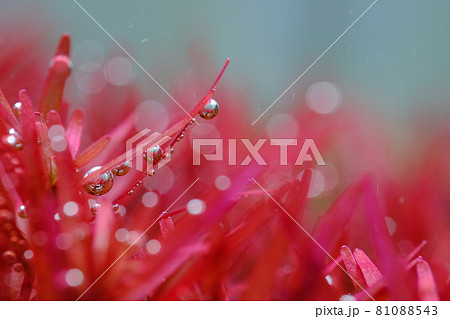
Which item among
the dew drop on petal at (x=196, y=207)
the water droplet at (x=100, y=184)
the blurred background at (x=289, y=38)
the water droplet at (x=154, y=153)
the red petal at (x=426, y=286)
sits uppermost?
the blurred background at (x=289, y=38)

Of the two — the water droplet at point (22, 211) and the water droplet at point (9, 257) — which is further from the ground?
the water droplet at point (22, 211)

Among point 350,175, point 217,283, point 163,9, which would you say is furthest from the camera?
point 163,9

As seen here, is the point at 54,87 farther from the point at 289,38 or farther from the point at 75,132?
the point at 289,38

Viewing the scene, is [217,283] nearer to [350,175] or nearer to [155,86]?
[350,175]

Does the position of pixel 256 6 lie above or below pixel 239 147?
above

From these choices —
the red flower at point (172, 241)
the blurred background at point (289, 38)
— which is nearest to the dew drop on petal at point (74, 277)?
the red flower at point (172, 241)

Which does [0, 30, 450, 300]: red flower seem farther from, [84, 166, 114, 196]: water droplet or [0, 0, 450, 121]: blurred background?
[0, 0, 450, 121]: blurred background

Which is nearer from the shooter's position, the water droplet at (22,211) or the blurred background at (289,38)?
the water droplet at (22,211)

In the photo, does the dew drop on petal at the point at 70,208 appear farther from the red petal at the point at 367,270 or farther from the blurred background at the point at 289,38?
the blurred background at the point at 289,38

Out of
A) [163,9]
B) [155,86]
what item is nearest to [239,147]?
[155,86]
